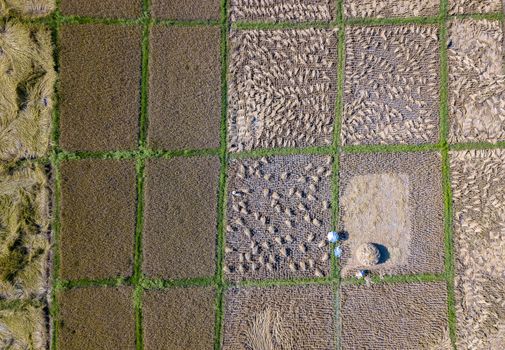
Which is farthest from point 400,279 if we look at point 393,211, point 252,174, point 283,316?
point 252,174

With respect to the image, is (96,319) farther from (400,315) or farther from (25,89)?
(400,315)

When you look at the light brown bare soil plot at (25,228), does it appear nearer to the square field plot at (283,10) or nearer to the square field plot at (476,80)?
the square field plot at (283,10)

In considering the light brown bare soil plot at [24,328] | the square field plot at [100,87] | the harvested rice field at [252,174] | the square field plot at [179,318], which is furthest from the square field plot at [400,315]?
the light brown bare soil plot at [24,328]

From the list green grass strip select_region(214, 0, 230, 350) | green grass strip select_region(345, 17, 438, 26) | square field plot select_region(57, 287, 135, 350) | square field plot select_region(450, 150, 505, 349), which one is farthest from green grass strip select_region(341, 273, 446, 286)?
green grass strip select_region(345, 17, 438, 26)

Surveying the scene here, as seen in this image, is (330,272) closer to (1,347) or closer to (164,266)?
(164,266)

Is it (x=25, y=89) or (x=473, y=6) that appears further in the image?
(x=473, y=6)

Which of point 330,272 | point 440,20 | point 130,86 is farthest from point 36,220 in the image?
point 440,20

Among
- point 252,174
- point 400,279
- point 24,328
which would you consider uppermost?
point 252,174
